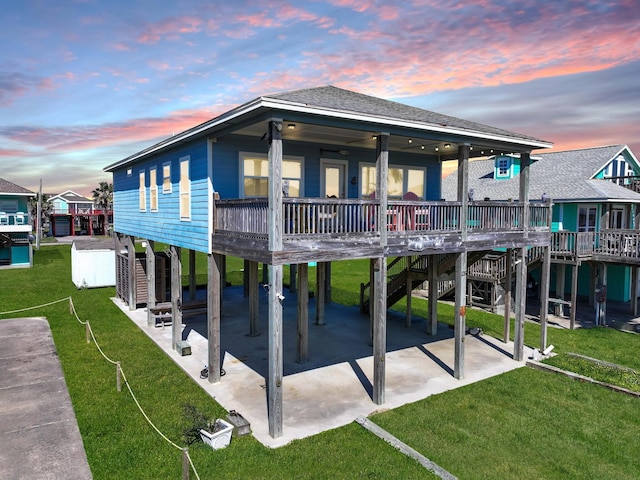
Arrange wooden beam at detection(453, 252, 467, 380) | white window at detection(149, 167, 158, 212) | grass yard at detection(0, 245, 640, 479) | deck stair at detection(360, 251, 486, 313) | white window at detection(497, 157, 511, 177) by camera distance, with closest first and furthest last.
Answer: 1. grass yard at detection(0, 245, 640, 479)
2. wooden beam at detection(453, 252, 467, 380)
3. deck stair at detection(360, 251, 486, 313)
4. white window at detection(149, 167, 158, 212)
5. white window at detection(497, 157, 511, 177)

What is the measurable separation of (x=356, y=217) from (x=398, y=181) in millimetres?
6061

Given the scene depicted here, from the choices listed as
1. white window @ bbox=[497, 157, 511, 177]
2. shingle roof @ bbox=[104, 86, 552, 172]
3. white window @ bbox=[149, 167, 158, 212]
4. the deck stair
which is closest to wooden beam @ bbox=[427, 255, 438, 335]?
the deck stair

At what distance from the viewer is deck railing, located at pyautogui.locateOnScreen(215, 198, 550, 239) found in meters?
10.4

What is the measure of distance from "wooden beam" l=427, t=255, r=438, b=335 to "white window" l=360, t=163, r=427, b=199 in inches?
102

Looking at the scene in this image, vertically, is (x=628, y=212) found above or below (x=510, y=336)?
above

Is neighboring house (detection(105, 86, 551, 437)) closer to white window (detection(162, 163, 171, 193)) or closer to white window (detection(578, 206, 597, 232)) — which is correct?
white window (detection(162, 163, 171, 193))

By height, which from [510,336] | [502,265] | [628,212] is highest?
[628,212]

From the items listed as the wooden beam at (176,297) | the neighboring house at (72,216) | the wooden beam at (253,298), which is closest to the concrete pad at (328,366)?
the wooden beam at (253,298)

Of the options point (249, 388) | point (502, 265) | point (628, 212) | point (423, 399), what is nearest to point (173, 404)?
point (249, 388)

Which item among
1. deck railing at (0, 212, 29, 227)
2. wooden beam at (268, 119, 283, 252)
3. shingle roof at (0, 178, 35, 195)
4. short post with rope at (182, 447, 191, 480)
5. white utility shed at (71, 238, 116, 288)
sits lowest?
short post with rope at (182, 447, 191, 480)

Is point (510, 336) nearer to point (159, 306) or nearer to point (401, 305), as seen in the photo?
point (401, 305)

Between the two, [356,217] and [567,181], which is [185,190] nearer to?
[356,217]

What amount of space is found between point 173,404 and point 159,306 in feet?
26.6

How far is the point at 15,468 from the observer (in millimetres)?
8555
